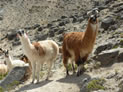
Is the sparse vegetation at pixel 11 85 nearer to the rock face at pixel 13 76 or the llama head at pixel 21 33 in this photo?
→ the rock face at pixel 13 76

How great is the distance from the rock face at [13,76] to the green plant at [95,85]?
4706mm

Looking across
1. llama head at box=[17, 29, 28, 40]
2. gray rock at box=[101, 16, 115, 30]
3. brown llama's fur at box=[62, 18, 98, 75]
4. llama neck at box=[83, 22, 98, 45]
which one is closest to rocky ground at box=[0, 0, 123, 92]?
gray rock at box=[101, 16, 115, 30]

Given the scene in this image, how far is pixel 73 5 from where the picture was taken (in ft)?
127

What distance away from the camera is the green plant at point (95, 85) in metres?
7.93

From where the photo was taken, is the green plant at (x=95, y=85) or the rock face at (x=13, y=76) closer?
the green plant at (x=95, y=85)

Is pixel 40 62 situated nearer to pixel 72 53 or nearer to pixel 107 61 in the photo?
pixel 72 53

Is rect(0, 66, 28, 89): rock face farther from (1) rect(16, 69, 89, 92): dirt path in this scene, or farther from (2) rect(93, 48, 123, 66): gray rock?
(2) rect(93, 48, 123, 66): gray rock

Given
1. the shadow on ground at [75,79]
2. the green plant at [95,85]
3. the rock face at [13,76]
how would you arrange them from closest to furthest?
the green plant at [95,85] < the shadow on ground at [75,79] < the rock face at [13,76]

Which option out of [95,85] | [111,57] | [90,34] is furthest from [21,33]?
[95,85]

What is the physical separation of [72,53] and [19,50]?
542 inches

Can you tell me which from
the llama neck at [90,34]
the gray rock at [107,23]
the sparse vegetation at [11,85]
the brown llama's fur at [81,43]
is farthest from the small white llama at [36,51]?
the gray rock at [107,23]

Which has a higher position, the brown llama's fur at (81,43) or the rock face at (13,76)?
the brown llama's fur at (81,43)

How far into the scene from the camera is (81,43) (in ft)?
34.0

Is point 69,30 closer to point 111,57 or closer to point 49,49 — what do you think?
point 49,49
